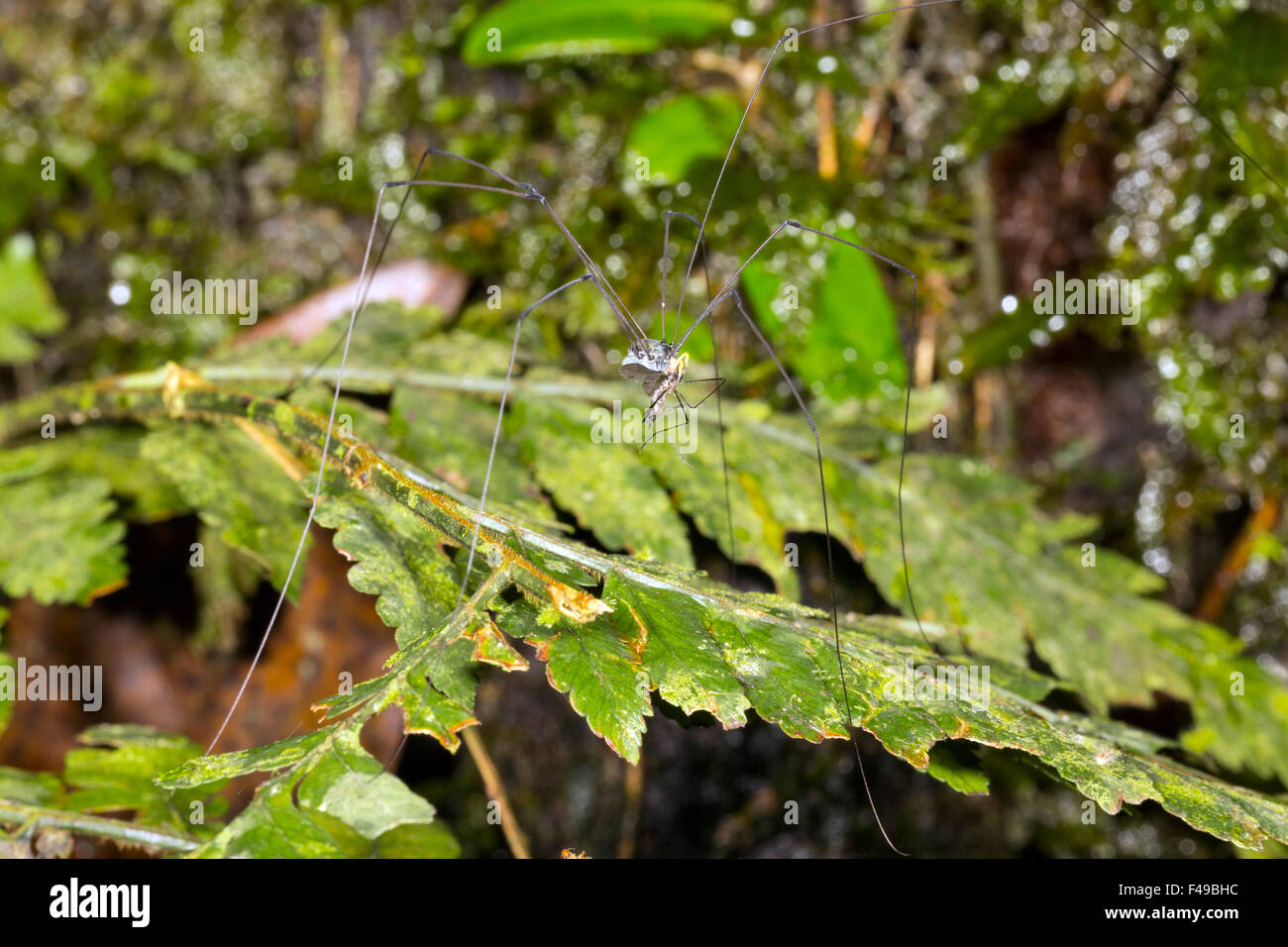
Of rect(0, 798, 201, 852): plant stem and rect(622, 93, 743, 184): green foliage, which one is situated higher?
rect(622, 93, 743, 184): green foliage

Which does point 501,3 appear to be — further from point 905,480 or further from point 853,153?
point 905,480

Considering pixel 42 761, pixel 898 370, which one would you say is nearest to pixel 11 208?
pixel 42 761

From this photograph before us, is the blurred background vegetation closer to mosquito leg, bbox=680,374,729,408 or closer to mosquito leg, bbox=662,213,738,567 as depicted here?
mosquito leg, bbox=662,213,738,567

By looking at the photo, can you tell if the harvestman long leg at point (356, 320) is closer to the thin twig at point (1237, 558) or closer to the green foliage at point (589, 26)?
the green foliage at point (589, 26)

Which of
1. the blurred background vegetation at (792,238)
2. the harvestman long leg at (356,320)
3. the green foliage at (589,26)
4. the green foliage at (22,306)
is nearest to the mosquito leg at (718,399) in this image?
the blurred background vegetation at (792,238)

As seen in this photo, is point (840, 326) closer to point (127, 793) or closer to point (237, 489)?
point (237, 489)

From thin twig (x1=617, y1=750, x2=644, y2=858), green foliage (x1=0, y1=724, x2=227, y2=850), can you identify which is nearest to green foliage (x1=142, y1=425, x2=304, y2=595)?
green foliage (x1=0, y1=724, x2=227, y2=850)

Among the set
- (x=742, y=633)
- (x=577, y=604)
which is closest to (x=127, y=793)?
(x=577, y=604)

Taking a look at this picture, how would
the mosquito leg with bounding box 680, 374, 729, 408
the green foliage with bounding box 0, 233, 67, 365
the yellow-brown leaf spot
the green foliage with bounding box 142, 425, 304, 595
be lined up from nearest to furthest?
the yellow-brown leaf spot < the green foliage with bounding box 142, 425, 304, 595 < the mosquito leg with bounding box 680, 374, 729, 408 < the green foliage with bounding box 0, 233, 67, 365

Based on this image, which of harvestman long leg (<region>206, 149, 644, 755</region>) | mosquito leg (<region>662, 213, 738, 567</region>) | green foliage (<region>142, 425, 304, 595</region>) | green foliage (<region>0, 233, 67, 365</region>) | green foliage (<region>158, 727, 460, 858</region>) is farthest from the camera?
green foliage (<region>0, 233, 67, 365</region>)
